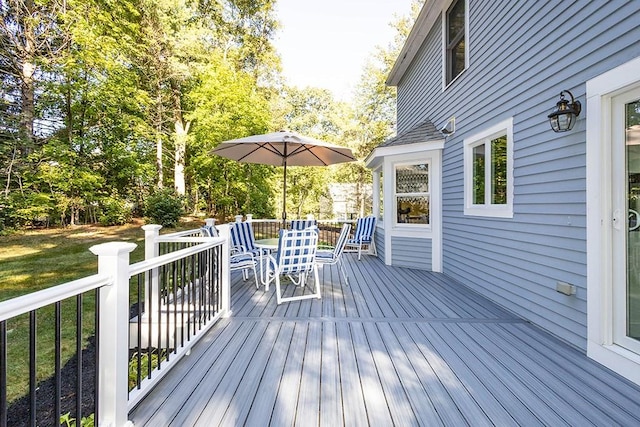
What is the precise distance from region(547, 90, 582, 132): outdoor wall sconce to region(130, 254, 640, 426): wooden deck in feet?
6.14

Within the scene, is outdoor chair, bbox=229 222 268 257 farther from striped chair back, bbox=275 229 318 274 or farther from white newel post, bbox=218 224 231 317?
white newel post, bbox=218 224 231 317

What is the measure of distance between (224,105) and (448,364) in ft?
33.2

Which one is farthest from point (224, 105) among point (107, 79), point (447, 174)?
point (447, 174)

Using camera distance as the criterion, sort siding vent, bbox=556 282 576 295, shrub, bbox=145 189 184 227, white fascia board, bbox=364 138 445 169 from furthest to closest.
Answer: shrub, bbox=145 189 184 227 < white fascia board, bbox=364 138 445 169 < siding vent, bbox=556 282 576 295

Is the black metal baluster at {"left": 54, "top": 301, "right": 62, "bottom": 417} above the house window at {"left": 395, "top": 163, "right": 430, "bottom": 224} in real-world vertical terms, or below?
below

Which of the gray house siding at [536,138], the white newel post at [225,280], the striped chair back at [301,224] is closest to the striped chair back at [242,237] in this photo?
the striped chair back at [301,224]

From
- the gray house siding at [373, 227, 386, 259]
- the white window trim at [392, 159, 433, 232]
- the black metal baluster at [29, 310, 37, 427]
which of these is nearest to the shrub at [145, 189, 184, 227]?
the gray house siding at [373, 227, 386, 259]

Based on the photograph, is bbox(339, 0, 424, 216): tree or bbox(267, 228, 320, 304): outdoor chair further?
bbox(339, 0, 424, 216): tree

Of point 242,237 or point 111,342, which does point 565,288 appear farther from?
point 242,237

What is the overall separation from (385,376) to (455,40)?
17.5 feet

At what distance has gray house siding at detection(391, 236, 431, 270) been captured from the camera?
5.92 meters

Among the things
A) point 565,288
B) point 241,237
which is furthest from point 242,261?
point 565,288

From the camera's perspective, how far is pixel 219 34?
12.9m

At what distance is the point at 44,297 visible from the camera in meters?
1.25
